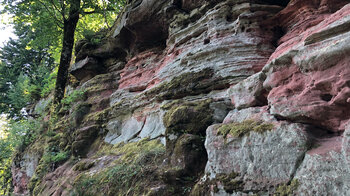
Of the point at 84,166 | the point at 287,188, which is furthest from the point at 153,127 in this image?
the point at 287,188

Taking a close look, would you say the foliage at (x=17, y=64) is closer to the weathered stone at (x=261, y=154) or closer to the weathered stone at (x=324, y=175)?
the weathered stone at (x=261, y=154)

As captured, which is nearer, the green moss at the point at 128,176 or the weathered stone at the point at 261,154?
the weathered stone at the point at 261,154

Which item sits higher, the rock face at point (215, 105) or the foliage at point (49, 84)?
the foliage at point (49, 84)

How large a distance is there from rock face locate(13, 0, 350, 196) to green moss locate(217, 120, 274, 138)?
24 millimetres

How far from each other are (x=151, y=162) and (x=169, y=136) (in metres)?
0.98

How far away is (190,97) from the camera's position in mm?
6074

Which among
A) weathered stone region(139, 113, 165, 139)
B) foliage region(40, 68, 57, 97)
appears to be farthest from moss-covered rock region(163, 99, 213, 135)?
foliage region(40, 68, 57, 97)

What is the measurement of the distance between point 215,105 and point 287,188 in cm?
265

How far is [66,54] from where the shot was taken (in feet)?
40.8

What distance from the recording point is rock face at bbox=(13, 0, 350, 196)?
2.88 meters

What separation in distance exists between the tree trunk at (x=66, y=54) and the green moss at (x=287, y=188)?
11.9m

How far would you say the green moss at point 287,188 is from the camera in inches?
103

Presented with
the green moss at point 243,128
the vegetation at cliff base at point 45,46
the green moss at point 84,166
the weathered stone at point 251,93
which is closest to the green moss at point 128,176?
the green moss at point 84,166

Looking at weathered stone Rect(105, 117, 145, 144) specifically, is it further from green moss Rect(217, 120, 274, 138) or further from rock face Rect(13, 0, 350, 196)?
green moss Rect(217, 120, 274, 138)
